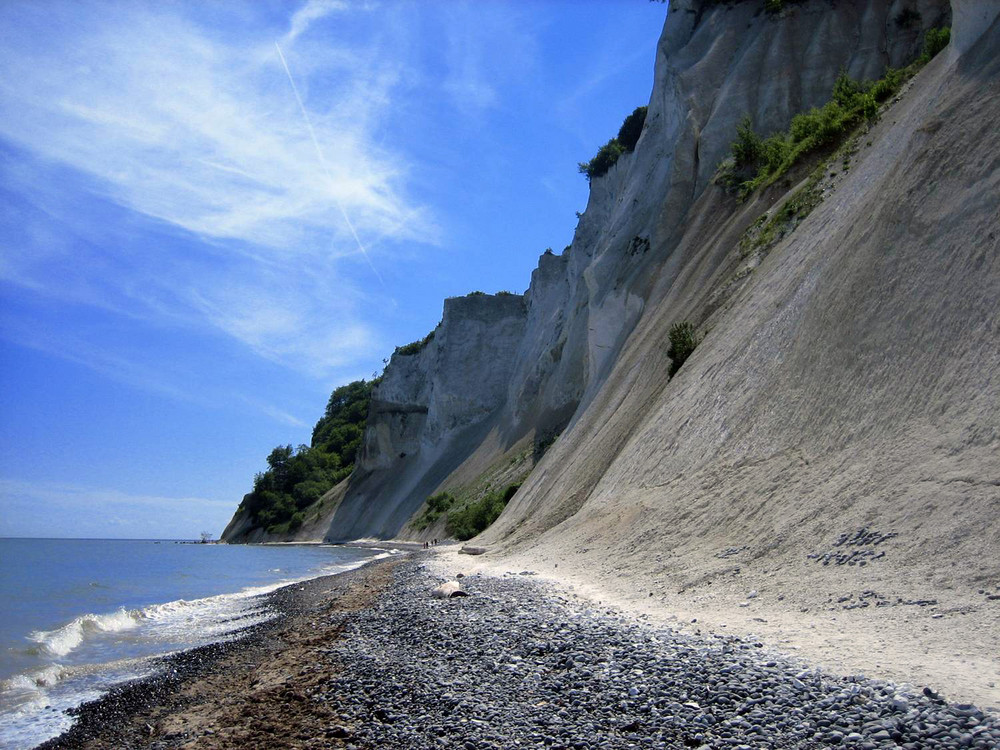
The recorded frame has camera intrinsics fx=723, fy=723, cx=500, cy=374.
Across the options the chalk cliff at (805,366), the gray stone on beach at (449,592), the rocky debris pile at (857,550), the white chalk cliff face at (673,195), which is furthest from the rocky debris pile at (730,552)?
the white chalk cliff face at (673,195)

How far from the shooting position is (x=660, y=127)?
33844 millimetres

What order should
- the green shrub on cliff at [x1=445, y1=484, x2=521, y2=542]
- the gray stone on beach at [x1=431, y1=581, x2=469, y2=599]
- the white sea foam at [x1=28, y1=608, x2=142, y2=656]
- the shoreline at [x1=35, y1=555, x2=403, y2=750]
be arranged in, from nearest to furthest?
the shoreline at [x1=35, y1=555, x2=403, y2=750], the gray stone on beach at [x1=431, y1=581, x2=469, y2=599], the white sea foam at [x1=28, y1=608, x2=142, y2=656], the green shrub on cliff at [x1=445, y1=484, x2=521, y2=542]

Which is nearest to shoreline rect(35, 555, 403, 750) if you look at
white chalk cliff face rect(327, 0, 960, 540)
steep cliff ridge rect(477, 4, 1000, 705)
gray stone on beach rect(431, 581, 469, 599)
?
gray stone on beach rect(431, 581, 469, 599)

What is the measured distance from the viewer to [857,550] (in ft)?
26.8

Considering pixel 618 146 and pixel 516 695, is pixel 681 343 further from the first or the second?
pixel 618 146

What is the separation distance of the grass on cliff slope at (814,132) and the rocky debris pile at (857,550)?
15350mm

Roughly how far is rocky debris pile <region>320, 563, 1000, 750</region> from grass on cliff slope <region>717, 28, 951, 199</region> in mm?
18057

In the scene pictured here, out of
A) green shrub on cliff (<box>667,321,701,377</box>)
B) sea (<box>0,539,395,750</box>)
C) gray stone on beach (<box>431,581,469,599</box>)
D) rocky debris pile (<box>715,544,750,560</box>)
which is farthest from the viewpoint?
green shrub on cliff (<box>667,321,701,377</box>)

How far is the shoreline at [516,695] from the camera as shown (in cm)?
458

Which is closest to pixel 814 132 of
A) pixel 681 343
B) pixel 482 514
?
pixel 681 343

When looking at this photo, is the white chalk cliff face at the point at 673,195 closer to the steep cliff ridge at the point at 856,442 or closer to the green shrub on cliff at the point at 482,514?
the steep cliff ridge at the point at 856,442

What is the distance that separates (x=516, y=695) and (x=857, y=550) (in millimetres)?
4410

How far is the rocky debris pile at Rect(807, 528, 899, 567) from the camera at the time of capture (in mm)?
7938

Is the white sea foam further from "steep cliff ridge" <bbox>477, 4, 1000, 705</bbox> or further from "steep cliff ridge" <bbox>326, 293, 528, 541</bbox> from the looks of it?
"steep cliff ridge" <bbox>326, 293, 528, 541</bbox>
